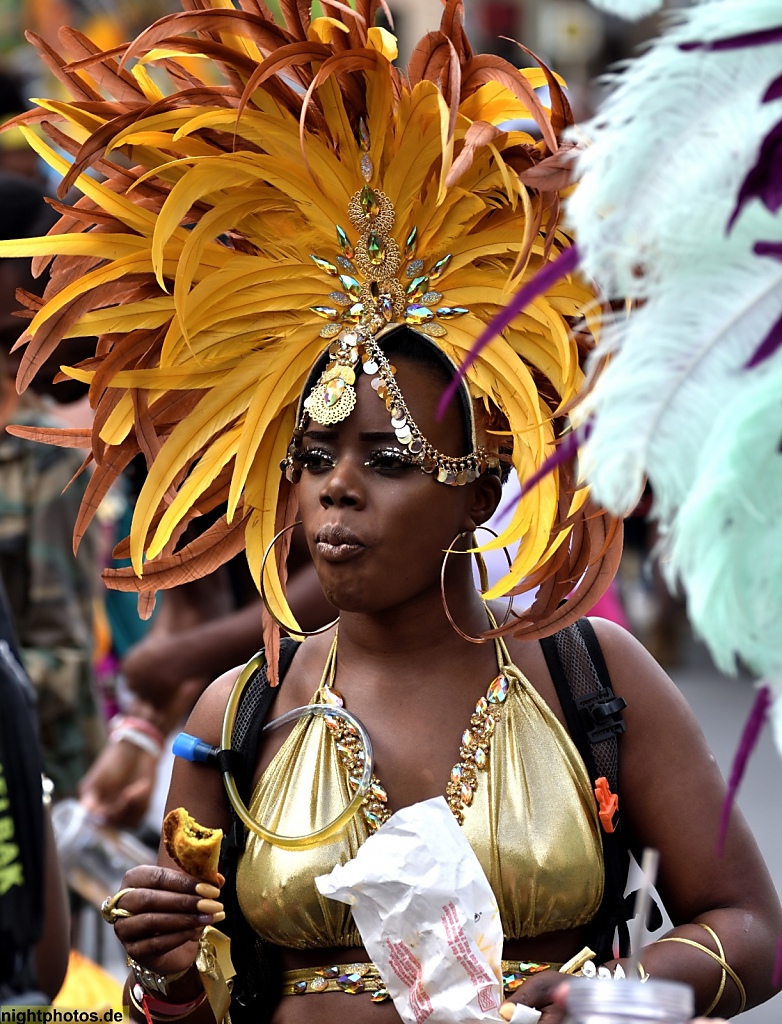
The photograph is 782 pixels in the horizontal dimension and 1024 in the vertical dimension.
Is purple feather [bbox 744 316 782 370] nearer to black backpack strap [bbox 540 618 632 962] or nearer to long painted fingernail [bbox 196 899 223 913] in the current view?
black backpack strap [bbox 540 618 632 962]

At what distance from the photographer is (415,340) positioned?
2.87 m

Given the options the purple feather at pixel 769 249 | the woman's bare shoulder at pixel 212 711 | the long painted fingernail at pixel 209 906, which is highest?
the purple feather at pixel 769 249

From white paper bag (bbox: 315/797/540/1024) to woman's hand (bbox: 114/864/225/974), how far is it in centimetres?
23

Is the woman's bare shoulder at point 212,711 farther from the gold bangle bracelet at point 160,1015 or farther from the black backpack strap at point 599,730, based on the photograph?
the black backpack strap at point 599,730

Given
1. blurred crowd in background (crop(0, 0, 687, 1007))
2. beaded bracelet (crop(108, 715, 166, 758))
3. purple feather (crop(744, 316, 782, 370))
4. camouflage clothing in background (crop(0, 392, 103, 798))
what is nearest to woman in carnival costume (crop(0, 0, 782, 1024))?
purple feather (crop(744, 316, 782, 370))

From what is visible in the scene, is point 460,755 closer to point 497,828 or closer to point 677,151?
point 497,828

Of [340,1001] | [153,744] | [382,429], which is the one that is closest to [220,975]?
[340,1001]

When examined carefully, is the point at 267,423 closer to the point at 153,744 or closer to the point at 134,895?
the point at 134,895

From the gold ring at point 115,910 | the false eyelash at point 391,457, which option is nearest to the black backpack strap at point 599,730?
the false eyelash at point 391,457

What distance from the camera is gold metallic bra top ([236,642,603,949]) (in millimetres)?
2678

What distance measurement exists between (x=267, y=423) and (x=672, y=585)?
1.35 m

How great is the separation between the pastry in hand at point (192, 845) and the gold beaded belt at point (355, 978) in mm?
320

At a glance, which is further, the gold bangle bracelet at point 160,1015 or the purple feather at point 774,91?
the gold bangle bracelet at point 160,1015

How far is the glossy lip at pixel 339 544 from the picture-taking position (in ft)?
8.81
